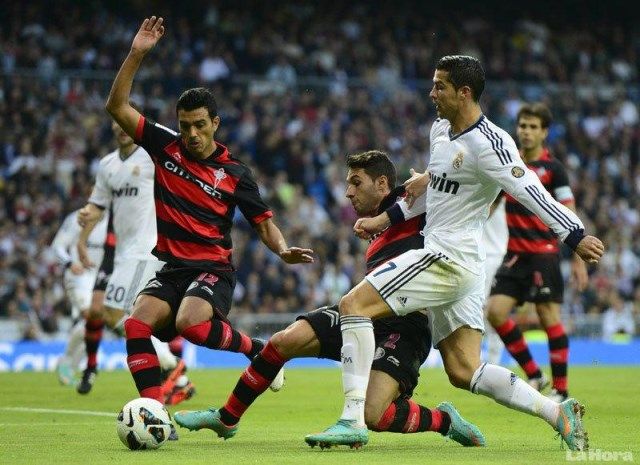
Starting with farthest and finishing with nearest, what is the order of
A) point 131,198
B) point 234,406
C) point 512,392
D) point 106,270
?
1. point 106,270
2. point 131,198
3. point 234,406
4. point 512,392

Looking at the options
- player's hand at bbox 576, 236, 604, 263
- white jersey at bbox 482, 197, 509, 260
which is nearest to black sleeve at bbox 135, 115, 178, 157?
player's hand at bbox 576, 236, 604, 263

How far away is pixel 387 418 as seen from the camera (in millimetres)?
7367

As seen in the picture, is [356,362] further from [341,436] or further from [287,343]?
[287,343]

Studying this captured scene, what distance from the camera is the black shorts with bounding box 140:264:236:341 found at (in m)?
7.93

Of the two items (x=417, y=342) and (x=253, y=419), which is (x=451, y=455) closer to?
(x=417, y=342)

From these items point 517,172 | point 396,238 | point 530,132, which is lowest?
point 396,238

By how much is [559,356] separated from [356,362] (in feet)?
16.9

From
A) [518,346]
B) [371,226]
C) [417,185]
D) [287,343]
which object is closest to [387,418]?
[287,343]

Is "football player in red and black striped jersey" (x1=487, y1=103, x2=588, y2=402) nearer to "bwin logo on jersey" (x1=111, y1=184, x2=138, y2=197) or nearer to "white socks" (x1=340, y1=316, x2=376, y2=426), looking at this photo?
"bwin logo on jersey" (x1=111, y1=184, x2=138, y2=197)

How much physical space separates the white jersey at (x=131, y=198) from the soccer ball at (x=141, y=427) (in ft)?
Answer: 14.8

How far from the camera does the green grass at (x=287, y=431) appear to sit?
663 centimetres

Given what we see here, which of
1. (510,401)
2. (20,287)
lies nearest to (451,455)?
(510,401)

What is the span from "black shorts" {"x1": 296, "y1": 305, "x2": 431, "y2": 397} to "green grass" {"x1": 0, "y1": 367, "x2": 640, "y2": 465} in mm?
452

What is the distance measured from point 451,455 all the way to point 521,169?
5.32 feet
